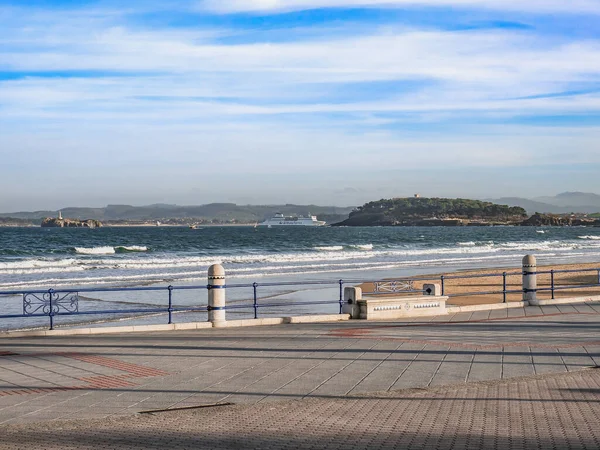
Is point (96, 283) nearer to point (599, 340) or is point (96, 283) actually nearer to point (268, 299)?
point (268, 299)

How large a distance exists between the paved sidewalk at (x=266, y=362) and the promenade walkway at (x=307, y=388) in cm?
3

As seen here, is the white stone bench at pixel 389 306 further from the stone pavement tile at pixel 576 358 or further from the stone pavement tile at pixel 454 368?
the stone pavement tile at pixel 576 358

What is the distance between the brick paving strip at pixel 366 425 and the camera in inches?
304

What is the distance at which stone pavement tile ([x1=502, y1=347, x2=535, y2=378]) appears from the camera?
11.8 metres

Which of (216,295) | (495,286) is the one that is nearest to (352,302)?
(216,295)

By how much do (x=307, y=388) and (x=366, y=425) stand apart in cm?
Result: 217

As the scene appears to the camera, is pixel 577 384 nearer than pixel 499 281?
Yes

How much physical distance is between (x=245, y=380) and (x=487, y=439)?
13.9 feet

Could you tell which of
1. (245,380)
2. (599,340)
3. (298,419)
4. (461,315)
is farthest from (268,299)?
(298,419)

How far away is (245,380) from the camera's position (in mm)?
11203

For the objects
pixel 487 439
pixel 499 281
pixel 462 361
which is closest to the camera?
pixel 487 439

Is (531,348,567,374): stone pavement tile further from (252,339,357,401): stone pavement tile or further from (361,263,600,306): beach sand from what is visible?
(361,263,600,306): beach sand

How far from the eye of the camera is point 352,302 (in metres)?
19.8

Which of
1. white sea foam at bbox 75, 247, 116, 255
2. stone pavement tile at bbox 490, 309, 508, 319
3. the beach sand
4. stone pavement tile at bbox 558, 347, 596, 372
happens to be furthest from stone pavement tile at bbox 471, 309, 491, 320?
white sea foam at bbox 75, 247, 116, 255
